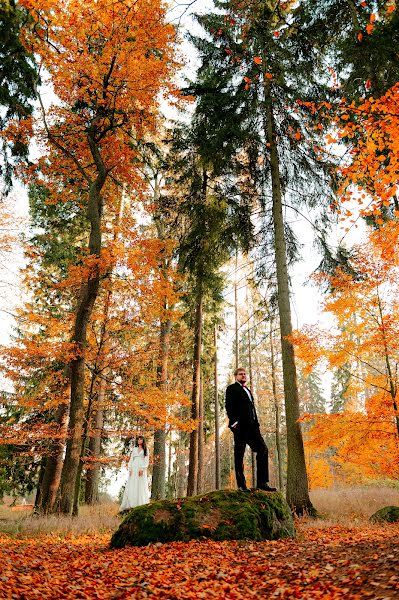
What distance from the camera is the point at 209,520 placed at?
6.00 meters

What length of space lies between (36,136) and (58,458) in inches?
336

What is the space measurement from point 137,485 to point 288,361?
5.43m

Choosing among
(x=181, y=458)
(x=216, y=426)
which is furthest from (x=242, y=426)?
(x=181, y=458)

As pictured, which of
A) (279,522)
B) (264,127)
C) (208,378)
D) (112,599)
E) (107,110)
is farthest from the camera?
(208,378)

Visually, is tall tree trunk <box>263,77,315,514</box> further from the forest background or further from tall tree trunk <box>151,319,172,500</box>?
tall tree trunk <box>151,319,172,500</box>

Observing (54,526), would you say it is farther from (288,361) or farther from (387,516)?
(387,516)

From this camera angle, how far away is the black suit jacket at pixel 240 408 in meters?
6.81

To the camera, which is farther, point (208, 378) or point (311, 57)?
point (208, 378)

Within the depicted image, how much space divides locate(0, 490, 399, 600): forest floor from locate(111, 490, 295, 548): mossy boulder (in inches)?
9.8

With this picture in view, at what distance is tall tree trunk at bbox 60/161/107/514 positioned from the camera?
8.99 m

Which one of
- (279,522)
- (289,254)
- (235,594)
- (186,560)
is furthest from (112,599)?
(289,254)

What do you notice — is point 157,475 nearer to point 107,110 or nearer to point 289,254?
point 289,254

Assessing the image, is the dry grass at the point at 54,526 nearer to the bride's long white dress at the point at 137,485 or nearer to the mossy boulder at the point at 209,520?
the mossy boulder at the point at 209,520

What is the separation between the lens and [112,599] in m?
3.33
